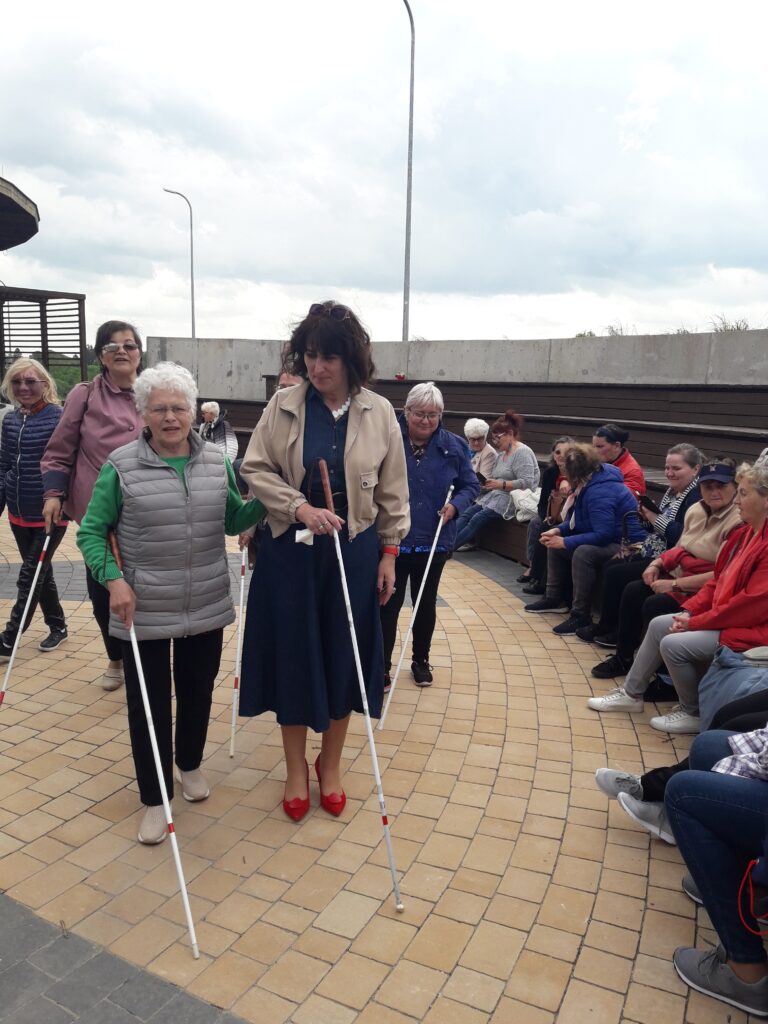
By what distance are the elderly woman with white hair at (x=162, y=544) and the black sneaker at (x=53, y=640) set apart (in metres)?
2.25

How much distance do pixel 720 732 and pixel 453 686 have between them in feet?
6.59

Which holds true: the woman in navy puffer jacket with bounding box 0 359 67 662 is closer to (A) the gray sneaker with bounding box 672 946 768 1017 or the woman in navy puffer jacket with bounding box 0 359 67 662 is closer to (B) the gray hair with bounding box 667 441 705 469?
(A) the gray sneaker with bounding box 672 946 768 1017

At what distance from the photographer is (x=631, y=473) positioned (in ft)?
19.9

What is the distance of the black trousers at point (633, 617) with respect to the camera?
445 centimetres

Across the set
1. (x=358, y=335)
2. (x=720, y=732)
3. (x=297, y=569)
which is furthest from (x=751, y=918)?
(x=358, y=335)

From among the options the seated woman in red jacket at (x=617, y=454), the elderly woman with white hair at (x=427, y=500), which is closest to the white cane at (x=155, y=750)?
the elderly woman with white hair at (x=427, y=500)

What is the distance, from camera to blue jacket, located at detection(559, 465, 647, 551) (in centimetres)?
536

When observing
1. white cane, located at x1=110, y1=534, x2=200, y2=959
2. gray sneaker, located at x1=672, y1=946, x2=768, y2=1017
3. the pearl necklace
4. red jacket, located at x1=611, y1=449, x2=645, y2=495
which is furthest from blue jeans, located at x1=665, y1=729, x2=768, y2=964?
red jacket, located at x1=611, y1=449, x2=645, y2=495

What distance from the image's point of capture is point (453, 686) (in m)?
4.42

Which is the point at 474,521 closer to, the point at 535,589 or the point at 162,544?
the point at 535,589

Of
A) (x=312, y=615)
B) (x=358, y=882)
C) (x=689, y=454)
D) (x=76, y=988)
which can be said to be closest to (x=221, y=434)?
(x=689, y=454)

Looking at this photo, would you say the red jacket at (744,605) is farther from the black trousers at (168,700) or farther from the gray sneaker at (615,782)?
the black trousers at (168,700)

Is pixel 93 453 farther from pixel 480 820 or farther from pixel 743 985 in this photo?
pixel 743 985

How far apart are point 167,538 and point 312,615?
0.64m
